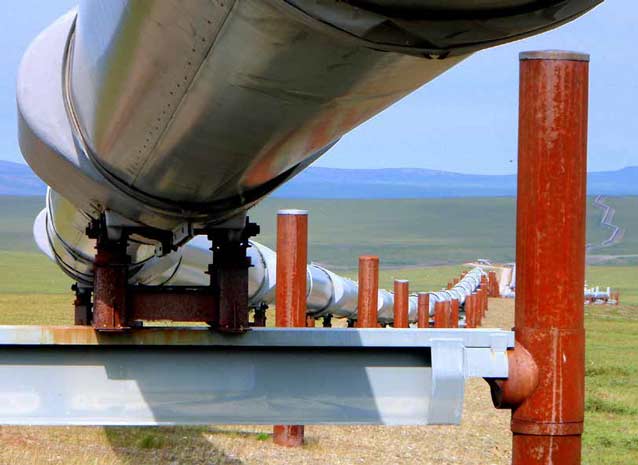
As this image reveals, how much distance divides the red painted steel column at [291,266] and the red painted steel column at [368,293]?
14.4 ft

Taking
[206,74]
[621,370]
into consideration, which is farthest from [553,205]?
[621,370]

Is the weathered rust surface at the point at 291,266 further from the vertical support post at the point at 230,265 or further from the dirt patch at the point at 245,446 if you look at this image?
the vertical support post at the point at 230,265

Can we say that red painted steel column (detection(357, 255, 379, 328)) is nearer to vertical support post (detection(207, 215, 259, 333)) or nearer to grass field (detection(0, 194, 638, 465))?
grass field (detection(0, 194, 638, 465))

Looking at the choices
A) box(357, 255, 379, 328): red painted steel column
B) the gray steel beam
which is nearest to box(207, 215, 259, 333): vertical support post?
the gray steel beam

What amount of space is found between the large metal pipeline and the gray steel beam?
0.45m

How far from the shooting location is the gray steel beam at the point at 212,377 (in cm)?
417

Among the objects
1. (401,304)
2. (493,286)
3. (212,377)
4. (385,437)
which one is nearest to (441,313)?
(401,304)

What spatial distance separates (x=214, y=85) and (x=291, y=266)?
15.7 feet

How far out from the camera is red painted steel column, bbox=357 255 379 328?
1265cm

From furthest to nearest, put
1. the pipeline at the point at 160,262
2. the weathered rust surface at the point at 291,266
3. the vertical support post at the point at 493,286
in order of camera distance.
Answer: the vertical support post at the point at 493,286 → the weathered rust surface at the point at 291,266 → the pipeline at the point at 160,262

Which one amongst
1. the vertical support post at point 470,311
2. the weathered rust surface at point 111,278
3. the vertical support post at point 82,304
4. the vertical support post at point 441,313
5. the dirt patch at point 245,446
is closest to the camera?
the weathered rust surface at point 111,278

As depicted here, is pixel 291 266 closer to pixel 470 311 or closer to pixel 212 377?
pixel 212 377

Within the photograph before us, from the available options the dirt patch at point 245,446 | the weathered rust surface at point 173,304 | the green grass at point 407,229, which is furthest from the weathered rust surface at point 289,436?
the green grass at point 407,229

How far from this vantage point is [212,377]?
4348 millimetres
